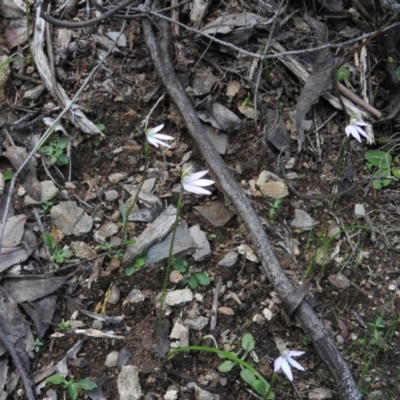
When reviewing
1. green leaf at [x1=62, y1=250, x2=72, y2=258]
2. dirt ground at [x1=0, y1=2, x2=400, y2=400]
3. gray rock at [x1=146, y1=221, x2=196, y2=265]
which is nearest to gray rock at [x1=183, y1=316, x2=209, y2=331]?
dirt ground at [x1=0, y1=2, x2=400, y2=400]

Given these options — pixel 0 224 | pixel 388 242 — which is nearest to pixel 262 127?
pixel 388 242

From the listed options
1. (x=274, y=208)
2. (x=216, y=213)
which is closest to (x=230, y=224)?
(x=216, y=213)

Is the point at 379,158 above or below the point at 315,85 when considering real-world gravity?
below

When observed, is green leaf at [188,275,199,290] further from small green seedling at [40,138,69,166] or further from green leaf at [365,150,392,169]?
green leaf at [365,150,392,169]

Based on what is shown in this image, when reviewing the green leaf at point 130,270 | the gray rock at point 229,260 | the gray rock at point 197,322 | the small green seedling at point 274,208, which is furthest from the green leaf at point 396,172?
the green leaf at point 130,270

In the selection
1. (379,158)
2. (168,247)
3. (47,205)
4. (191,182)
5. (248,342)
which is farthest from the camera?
(379,158)

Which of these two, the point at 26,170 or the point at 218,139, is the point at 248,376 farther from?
the point at 26,170

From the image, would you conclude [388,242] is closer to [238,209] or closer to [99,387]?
[238,209]
